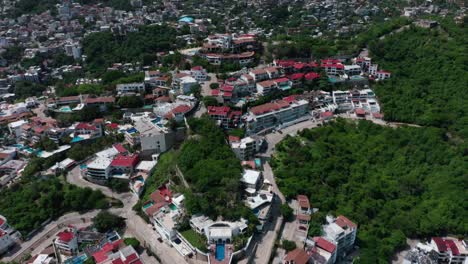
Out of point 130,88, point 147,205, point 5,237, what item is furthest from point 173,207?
point 130,88

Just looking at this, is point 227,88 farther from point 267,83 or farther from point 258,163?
point 258,163

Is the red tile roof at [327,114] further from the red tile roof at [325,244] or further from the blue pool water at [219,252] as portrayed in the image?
the blue pool water at [219,252]

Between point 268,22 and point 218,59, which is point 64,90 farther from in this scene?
point 268,22

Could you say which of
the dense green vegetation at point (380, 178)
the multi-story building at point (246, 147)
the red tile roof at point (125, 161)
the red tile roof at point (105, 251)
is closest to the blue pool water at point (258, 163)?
the multi-story building at point (246, 147)

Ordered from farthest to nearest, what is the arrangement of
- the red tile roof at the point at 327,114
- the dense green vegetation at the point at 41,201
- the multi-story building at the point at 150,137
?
1. the red tile roof at the point at 327,114
2. the multi-story building at the point at 150,137
3. the dense green vegetation at the point at 41,201

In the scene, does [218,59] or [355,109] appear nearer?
[355,109]

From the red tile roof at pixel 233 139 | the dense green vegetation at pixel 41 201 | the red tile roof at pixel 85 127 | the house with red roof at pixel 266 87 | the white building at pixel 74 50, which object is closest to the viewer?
the dense green vegetation at pixel 41 201

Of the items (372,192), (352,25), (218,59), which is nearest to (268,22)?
(352,25)
